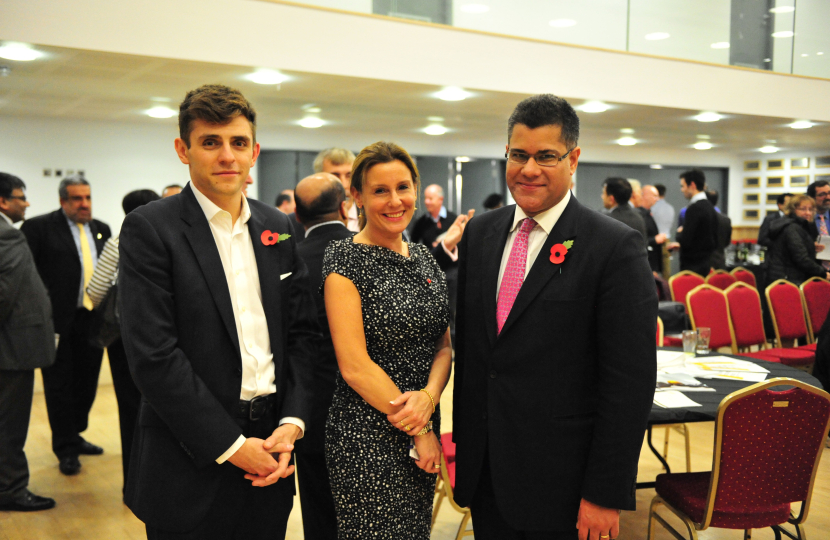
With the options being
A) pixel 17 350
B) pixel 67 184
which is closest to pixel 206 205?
pixel 17 350

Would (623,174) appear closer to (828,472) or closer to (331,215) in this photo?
(828,472)

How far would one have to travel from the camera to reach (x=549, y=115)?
1.72m

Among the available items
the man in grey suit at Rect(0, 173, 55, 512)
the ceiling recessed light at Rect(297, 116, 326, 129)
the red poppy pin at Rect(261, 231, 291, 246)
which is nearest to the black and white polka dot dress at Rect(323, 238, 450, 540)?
the red poppy pin at Rect(261, 231, 291, 246)

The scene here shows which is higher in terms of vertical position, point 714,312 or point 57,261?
point 57,261

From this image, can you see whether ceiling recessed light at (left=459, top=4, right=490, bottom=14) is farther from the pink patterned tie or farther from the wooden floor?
the pink patterned tie

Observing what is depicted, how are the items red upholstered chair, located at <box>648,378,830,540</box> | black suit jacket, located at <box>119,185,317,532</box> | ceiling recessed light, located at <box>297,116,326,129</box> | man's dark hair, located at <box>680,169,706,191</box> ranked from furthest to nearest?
ceiling recessed light, located at <box>297,116,326,129</box>
man's dark hair, located at <box>680,169,706,191</box>
red upholstered chair, located at <box>648,378,830,540</box>
black suit jacket, located at <box>119,185,317,532</box>

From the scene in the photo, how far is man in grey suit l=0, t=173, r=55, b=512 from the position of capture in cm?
371

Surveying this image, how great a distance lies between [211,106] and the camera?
5.54 ft

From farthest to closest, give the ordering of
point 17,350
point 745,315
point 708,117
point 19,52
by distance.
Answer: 1. point 708,117
2. point 745,315
3. point 19,52
4. point 17,350

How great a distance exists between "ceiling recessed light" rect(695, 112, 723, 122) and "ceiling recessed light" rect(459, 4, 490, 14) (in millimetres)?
3343

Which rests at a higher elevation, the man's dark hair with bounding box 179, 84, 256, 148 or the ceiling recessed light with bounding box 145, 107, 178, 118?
the ceiling recessed light with bounding box 145, 107, 178, 118

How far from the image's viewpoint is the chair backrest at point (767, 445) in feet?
7.97

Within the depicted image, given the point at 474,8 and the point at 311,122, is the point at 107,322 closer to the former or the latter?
the point at 474,8

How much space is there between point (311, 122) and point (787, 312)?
5916 millimetres
